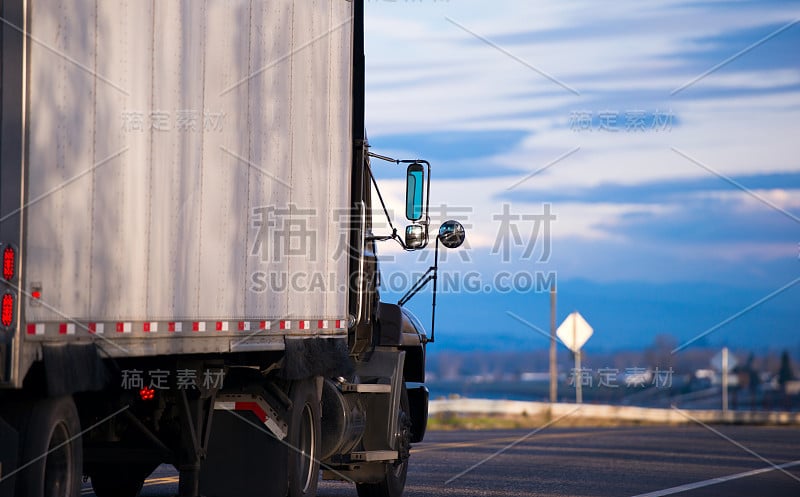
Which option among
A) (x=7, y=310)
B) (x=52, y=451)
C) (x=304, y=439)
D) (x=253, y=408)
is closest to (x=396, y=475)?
(x=304, y=439)

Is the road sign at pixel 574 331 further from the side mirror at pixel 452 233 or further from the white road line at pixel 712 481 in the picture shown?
the side mirror at pixel 452 233

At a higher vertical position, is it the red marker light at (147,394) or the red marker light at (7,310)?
the red marker light at (7,310)

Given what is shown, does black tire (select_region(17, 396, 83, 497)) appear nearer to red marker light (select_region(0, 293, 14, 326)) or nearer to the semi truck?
the semi truck

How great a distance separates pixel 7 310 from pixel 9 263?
256mm

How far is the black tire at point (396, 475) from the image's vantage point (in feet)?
47.4

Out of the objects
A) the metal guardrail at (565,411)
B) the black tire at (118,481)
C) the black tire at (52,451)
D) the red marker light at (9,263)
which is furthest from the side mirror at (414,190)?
the metal guardrail at (565,411)

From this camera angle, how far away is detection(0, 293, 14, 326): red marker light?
775 centimetres

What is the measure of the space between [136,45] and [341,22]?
441 centimetres

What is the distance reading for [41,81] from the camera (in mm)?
7980

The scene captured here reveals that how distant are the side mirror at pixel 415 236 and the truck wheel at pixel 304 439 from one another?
96.6 inches

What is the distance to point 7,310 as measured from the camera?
7770 mm

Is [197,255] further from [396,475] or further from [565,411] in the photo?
[565,411]

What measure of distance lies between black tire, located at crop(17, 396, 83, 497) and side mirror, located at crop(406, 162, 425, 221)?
19.7 ft

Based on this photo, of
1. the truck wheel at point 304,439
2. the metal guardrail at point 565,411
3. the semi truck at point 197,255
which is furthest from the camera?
the metal guardrail at point 565,411
